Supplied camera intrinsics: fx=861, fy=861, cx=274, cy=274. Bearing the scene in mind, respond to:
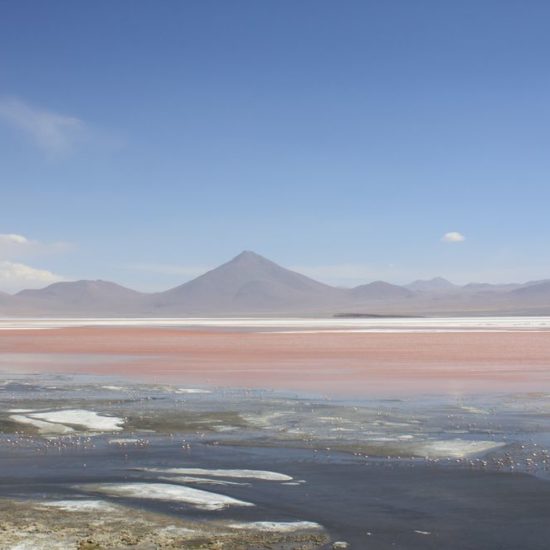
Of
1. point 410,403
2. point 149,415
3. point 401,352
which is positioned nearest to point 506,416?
point 410,403

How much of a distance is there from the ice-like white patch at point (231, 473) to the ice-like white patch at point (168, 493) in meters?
0.89

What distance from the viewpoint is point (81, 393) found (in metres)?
23.5

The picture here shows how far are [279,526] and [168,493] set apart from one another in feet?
6.83

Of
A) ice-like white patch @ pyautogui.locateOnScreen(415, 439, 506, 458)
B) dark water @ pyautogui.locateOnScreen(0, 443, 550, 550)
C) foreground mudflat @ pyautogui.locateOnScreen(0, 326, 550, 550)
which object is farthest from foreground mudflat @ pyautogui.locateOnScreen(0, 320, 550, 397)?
dark water @ pyautogui.locateOnScreen(0, 443, 550, 550)

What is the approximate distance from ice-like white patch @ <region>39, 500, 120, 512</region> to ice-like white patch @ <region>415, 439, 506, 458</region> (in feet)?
18.5

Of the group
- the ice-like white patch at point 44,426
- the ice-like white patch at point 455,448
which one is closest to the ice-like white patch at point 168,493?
the ice-like white patch at point 455,448

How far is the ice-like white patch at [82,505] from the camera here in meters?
10.2

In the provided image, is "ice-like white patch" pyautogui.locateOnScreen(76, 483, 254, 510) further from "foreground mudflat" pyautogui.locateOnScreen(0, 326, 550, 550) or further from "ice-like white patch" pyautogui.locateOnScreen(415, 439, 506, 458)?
"ice-like white patch" pyautogui.locateOnScreen(415, 439, 506, 458)

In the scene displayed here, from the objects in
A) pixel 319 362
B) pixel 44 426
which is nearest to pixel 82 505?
pixel 44 426

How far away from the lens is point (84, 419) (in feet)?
59.4

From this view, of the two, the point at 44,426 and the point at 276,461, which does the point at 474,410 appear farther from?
the point at 44,426

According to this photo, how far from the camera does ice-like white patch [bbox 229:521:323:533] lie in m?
9.43

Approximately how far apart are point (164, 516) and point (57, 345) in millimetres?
42898

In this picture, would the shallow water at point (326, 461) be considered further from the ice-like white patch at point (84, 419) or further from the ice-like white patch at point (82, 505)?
the ice-like white patch at point (82, 505)
